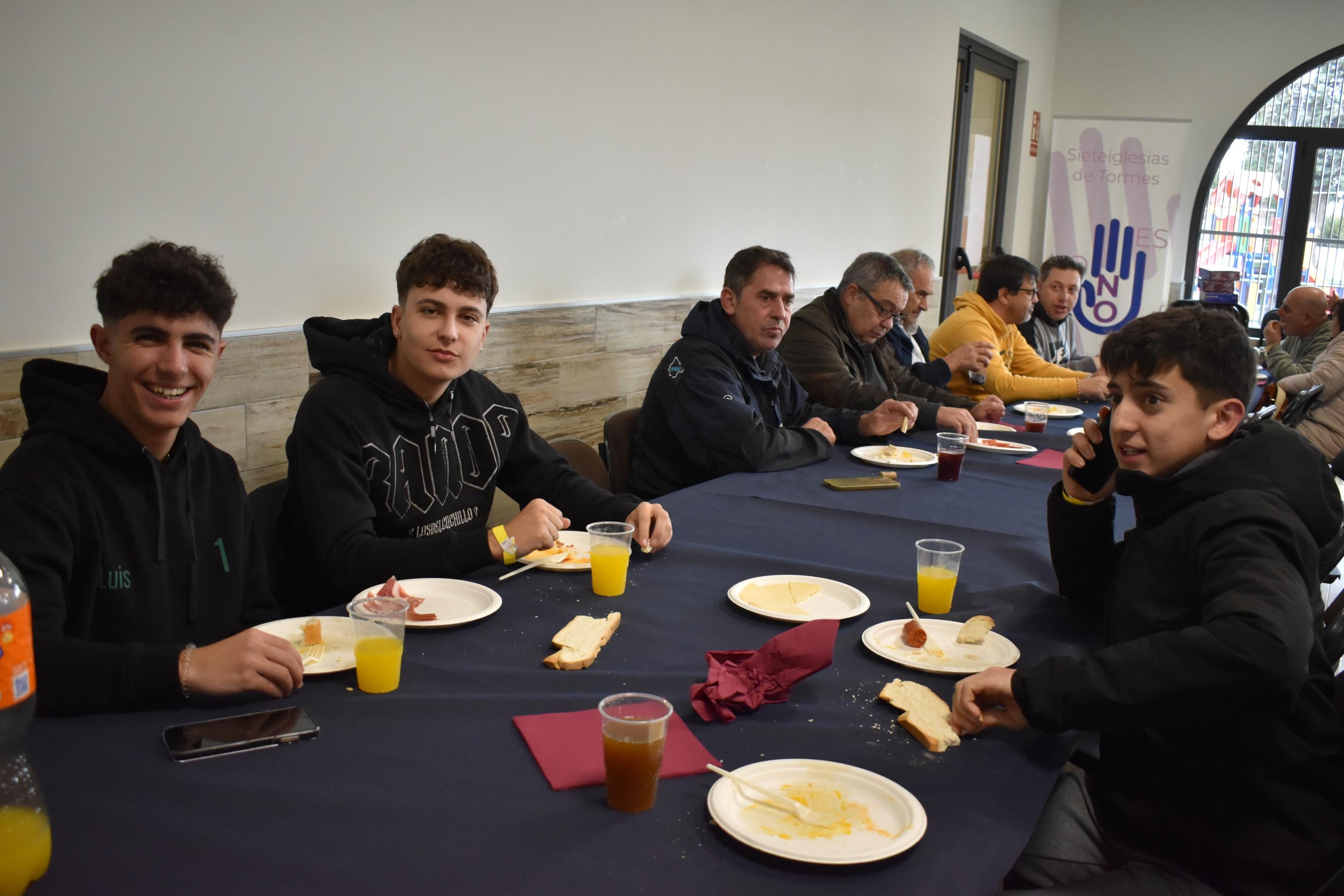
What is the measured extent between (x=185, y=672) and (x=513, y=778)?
18.2 inches

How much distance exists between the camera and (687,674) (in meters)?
1.45

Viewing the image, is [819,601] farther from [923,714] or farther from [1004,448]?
[1004,448]

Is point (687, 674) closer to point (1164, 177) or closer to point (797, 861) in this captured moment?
point (797, 861)

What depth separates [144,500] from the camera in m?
1.59

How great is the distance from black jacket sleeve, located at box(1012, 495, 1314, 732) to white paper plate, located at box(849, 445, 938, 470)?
64.8 inches

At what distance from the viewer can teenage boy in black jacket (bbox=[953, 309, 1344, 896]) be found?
1.26 meters

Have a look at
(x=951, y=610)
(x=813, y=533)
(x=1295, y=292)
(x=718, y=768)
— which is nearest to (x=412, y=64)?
(x=813, y=533)

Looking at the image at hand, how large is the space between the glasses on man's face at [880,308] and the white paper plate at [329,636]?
291 cm

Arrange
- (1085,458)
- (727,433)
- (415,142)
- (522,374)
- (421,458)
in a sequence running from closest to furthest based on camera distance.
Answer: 1. (1085,458)
2. (421,458)
3. (727,433)
4. (415,142)
5. (522,374)

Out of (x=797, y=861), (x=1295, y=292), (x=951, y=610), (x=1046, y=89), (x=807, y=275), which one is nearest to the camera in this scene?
(x=797, y=861)

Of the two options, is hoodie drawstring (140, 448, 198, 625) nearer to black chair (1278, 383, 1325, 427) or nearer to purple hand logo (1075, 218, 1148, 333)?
black chair (1278, 383, 1325, 427)

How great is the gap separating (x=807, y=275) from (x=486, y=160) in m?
2.49

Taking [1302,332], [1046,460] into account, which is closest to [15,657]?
[1046,460]

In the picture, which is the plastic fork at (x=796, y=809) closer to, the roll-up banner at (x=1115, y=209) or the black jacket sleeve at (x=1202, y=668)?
the black jacket sleeve at (x=1202, y=668)
